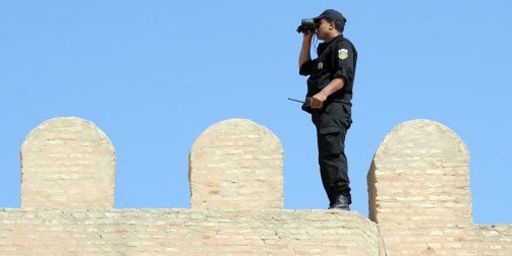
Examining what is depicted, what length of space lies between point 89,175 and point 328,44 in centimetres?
279

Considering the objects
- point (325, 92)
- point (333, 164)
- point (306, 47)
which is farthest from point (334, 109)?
point (306, 47)

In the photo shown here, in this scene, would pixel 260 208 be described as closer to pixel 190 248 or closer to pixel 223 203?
pixel 223 203

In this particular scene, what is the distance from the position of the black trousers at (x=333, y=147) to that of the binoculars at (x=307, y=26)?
77 centimetres

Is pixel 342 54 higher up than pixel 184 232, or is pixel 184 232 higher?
pixel 342 54

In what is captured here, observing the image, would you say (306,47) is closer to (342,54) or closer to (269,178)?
(342,54)

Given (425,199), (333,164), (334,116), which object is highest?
(334,116)

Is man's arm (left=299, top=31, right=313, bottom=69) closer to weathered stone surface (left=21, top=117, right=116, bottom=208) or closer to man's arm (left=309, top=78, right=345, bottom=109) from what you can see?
man's arm (left=309, top=78, right=345, bottom=109)

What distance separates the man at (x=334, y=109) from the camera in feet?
49.4

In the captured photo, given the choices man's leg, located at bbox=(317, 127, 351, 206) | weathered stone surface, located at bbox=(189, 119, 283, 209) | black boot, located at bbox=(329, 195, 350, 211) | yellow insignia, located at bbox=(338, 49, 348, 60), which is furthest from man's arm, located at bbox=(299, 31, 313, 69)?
black boot, located at bbox=(329, 195, 350, 211)

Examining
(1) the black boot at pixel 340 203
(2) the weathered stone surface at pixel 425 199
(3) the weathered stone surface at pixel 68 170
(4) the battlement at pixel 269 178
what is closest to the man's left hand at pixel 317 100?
(1) the black boot at pixel 340 203

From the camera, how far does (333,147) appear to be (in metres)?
15.0

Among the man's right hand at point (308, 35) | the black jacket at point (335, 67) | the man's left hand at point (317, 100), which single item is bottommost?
the man's left hand at point (317, 100)

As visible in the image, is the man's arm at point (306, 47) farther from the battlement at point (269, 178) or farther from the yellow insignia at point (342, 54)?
the battlement at point (269, 178)

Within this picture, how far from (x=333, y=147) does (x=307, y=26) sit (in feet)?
3.89
